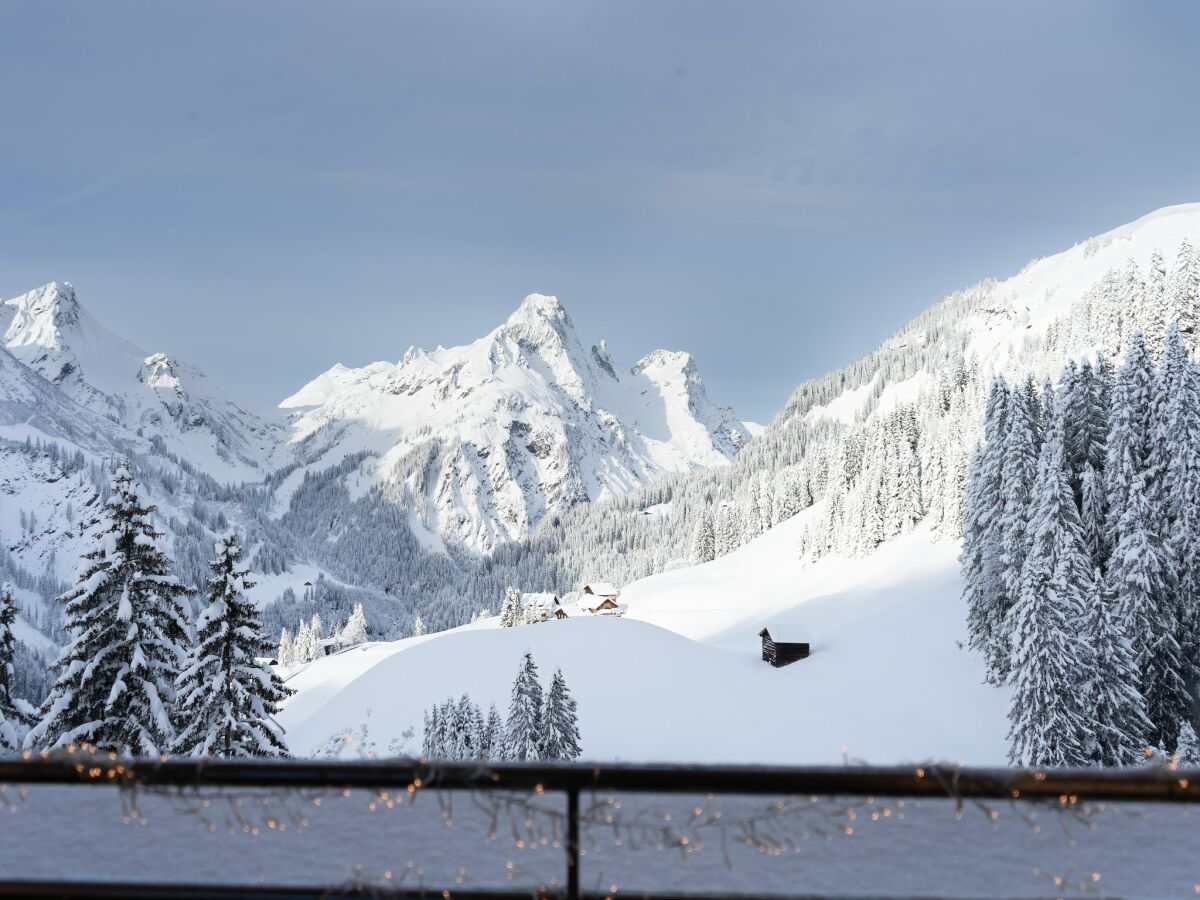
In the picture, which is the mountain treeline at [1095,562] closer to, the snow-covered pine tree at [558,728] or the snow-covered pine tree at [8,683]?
the snow-covered pine tree at [558,728]

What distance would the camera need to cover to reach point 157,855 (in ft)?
9.52

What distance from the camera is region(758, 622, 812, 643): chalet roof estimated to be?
4891 centimetres

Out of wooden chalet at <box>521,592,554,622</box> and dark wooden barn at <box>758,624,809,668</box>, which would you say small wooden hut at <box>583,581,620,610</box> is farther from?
dark wooden barn at <box>758,624,809,668</box>

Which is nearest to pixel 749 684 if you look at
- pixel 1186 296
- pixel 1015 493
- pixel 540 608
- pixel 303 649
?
pixel 1015 493

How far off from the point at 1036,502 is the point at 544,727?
2257cm

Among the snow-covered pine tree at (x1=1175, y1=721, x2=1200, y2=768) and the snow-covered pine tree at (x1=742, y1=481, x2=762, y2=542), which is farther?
the snow-covered pine tree at (x1=742, y1=481, x2=762, y2=542)

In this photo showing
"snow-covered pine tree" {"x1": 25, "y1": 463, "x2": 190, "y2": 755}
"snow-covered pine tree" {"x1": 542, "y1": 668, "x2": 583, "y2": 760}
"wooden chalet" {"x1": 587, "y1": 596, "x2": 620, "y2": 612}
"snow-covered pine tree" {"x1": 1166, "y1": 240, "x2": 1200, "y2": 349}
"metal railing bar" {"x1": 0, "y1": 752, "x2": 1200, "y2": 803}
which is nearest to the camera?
"metal railing bar" {"x1": 0, "y1": 752, "x2": 1200, "y2": 803}

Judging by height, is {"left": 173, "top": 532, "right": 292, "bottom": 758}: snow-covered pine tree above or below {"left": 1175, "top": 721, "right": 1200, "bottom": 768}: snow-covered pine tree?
above

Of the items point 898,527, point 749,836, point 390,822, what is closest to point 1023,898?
point 749,836

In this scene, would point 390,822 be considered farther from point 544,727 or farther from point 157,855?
point 544,727

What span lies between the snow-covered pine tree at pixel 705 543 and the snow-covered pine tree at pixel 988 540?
78.8 metres

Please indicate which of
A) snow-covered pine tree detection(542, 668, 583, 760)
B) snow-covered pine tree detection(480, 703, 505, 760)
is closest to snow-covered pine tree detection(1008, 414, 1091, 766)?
snow-covered pine tree detection(542, 668, 583, 760)

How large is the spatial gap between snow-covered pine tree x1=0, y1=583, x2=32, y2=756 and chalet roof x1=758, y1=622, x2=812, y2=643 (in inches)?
1620

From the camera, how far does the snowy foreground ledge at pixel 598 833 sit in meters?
2.69
